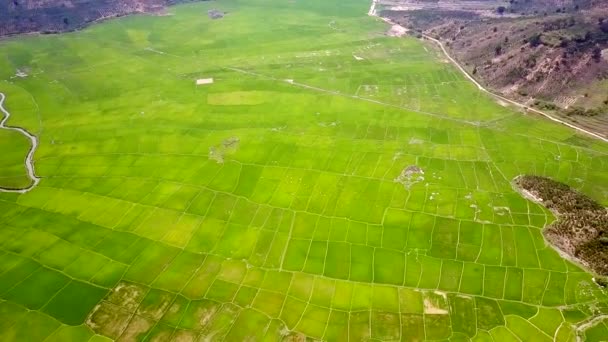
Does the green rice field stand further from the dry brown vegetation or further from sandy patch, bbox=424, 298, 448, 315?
the dry brown vegetation

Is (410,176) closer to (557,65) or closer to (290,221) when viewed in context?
(290,221)

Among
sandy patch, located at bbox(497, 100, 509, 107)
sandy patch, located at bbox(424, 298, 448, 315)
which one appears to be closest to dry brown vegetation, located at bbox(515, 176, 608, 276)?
sandy patch, located at bbox(424, 298, 448, 315)

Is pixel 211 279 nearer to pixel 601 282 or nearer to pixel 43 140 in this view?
pixel 601 282

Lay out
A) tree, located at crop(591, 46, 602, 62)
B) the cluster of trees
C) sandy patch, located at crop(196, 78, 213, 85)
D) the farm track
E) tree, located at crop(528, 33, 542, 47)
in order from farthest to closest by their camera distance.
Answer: tree, located at crop(528, 33, 542, 47) < sandy patch, located at crop(196, 78, 213, 85) < tree, located at crop(591, 46, 602, 62) < the cluster of trees < the farm track

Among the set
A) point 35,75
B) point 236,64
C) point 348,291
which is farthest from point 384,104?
point 35,75

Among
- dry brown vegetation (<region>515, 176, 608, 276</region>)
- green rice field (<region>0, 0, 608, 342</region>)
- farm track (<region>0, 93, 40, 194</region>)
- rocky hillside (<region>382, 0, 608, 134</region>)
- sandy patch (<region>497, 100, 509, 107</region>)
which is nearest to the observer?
green rice field (<region>0, 0, 608, 342</region>)

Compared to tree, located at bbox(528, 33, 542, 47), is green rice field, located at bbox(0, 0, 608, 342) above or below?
below

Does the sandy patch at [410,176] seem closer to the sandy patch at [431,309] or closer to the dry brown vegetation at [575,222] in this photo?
the dry brown vegetation at [575,222]

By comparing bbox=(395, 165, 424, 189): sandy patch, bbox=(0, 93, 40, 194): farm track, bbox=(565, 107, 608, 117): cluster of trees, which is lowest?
bbox=(0, 93, 40, 194): farm track

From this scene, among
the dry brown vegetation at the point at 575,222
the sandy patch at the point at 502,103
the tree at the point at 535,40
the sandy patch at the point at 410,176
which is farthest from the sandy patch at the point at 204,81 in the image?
the tree at the point at 535,40
